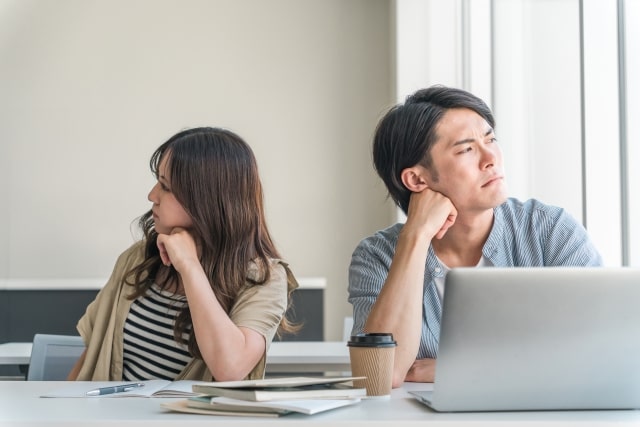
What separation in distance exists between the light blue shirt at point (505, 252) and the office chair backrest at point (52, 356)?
2.68ft

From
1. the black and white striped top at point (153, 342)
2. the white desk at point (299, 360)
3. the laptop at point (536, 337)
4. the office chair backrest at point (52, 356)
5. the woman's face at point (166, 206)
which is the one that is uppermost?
the woman's face at point (166, 206)

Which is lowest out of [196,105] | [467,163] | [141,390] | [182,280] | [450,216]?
[141,390]

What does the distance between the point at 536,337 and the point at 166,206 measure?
100 centimetres

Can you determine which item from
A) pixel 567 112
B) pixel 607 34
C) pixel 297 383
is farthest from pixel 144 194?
pixel 297 383

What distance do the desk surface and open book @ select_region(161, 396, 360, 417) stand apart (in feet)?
0.04

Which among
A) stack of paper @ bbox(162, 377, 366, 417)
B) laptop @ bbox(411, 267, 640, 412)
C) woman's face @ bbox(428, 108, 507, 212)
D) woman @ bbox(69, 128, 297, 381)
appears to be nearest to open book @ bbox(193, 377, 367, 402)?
stack of paper @ bbox(162, 377, 366, 417)

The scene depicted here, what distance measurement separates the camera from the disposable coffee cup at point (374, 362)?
131 cm

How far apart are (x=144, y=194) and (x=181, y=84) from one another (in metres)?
0.66

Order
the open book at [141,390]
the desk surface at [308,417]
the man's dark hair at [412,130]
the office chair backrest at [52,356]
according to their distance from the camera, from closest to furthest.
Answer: the desk surface at [308,417] → the open book at [141,390] → the man's dark hair at [412,130] → the office chair backrest at [52,356]

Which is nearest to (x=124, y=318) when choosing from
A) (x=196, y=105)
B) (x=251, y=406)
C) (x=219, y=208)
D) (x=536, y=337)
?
(x=219, y=208)

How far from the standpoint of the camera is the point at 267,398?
3.58ft

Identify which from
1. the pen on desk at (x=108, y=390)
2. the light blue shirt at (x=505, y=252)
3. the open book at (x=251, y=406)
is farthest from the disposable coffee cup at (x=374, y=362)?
the light blue shirt at (x=505, y=252)

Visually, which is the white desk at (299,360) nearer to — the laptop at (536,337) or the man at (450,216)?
the man at (450,216)

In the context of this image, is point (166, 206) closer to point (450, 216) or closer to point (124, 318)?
point (124, 318)
